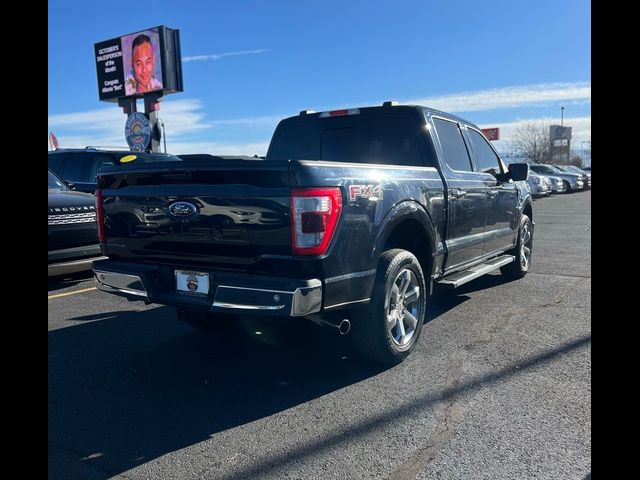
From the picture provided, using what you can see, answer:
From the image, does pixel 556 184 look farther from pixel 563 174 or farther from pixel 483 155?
pixel 483 155

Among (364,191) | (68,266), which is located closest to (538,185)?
(68,266)

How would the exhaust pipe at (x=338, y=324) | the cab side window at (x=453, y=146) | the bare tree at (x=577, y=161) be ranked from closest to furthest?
the exhaust pipe at (x=338, y=324) → the cab side window at (x=453, y=146) → the bare tree at (x=577, y=161)

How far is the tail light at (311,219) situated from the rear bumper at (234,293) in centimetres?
21

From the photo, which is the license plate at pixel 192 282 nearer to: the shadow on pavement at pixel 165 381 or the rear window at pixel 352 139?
the shadow on pavement at pixel 165 381

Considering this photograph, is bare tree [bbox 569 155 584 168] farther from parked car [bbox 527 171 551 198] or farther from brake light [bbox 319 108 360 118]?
brake light [bbox 319 108 360 118]

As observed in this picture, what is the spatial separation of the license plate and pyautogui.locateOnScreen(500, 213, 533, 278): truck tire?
486 cm

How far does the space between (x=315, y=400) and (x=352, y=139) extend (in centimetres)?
274

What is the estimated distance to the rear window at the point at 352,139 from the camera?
5.15m

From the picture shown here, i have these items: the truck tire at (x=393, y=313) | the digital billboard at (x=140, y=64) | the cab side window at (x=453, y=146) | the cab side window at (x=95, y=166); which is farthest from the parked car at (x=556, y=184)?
the truck tire at (x=393, y=313)

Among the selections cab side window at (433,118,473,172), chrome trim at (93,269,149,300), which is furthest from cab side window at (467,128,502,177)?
chrome trim at (93,269,149,300)

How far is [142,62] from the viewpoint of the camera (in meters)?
25.1

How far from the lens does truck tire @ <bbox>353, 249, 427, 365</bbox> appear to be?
3.96 metres

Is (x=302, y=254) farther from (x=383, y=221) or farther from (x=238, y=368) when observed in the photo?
(x=238, y=368)
